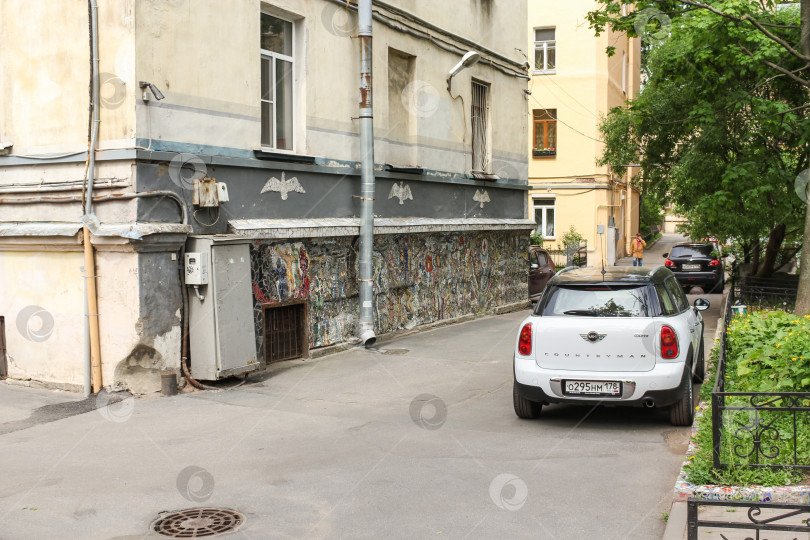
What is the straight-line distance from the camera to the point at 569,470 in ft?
22.0

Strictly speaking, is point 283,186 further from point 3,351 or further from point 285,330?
point 3,351

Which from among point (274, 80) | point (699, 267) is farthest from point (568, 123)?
point (274, 80)

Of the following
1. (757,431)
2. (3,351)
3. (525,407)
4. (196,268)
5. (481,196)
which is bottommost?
(525,407)

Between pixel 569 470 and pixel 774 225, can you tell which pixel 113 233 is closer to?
pixel 569 470

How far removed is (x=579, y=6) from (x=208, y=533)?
32149 millimetres

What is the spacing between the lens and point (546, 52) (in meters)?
34.5

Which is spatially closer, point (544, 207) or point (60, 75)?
point (60, 75)

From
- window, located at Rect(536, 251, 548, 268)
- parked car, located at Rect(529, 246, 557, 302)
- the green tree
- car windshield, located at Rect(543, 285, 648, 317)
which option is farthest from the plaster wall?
window, located at Rect(536, 251, 548, 268)

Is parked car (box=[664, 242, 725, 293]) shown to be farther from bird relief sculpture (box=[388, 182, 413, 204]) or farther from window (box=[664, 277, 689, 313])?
window (box=[664, 277, 689, 313])

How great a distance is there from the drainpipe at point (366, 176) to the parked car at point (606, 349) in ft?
16.9

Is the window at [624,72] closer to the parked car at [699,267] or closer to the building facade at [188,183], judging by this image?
the parked car at [699,267]

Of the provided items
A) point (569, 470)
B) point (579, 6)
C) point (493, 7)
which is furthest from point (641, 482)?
point (579, 6)

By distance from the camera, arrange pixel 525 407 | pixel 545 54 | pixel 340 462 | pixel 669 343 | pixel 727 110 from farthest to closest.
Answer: pixel 545 54 → pixel 727 110 → pixel 525 407 → pixel 669 343 → pixel 340 462

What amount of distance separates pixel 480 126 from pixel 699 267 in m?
9.67
